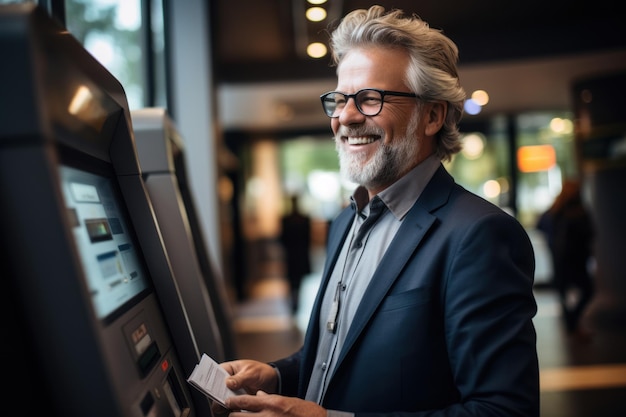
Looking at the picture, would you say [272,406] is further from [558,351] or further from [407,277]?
[558,351]

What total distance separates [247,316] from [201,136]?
11.8 ft

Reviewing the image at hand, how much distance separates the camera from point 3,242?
721 millimetres

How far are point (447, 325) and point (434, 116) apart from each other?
1.91ft

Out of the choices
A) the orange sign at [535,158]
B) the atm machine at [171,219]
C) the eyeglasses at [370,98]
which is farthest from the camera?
the orange sign at [535,158]

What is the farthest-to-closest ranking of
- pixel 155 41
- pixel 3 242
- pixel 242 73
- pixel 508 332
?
pixel 242 73, pixel 155 41, pixel 508 332, pixel 3 242

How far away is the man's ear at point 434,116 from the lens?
146cm

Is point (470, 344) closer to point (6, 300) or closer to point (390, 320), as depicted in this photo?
point (390, 320)

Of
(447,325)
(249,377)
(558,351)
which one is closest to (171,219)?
(249,377)

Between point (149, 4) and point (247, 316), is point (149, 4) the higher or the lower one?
the higher one

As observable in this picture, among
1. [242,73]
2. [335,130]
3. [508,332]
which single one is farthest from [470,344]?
[242,73]

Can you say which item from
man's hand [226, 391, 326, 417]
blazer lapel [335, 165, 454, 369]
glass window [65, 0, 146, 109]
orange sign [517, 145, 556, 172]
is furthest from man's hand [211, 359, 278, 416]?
orange sign [517, 145, 556, 172]

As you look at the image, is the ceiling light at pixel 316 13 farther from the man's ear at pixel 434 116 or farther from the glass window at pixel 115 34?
the man's ear at pixel 434 116

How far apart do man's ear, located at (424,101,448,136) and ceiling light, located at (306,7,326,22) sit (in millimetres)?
3586

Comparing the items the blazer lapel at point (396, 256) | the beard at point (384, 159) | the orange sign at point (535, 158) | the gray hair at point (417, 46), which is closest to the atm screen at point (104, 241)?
the blazer lapel at point (396, 256)
